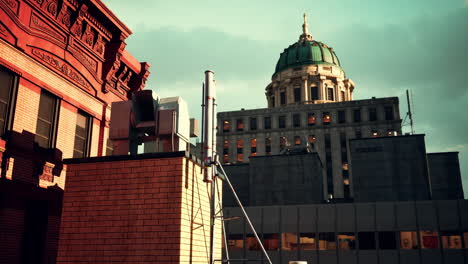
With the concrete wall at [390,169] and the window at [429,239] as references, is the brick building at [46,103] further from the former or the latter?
the concrete wall at [390,169]

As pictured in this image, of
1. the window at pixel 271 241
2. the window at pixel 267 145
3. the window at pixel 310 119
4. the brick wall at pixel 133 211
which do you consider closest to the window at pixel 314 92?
the window at pixel 310 119

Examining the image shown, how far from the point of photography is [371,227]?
1606 inches

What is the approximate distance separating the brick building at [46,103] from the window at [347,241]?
2858 centimetres

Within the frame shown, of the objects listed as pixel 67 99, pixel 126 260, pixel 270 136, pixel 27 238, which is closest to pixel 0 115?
pixel 67 99

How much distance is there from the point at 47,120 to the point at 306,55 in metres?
101

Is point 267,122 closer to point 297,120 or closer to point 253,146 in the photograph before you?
point 253,146

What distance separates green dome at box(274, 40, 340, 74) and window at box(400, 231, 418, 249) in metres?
75.6

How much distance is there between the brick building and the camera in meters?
14.4

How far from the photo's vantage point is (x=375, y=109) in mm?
92812

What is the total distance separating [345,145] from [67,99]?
81.1 meters

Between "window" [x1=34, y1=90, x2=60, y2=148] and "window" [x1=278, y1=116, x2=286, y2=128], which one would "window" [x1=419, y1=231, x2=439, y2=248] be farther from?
"window" [x1=278, y1=116, x2=286, y2=128]

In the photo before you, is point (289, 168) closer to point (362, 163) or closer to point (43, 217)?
point (362, 163)

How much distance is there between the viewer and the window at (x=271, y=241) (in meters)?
42.5

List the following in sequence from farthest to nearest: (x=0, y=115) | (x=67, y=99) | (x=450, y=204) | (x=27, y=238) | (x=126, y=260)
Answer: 1. (x=450, y=204)
2. (x=67, y=99)
3. (x=27, y=238)
4. (x=0, y=115)
5. (x=126, y=260)
